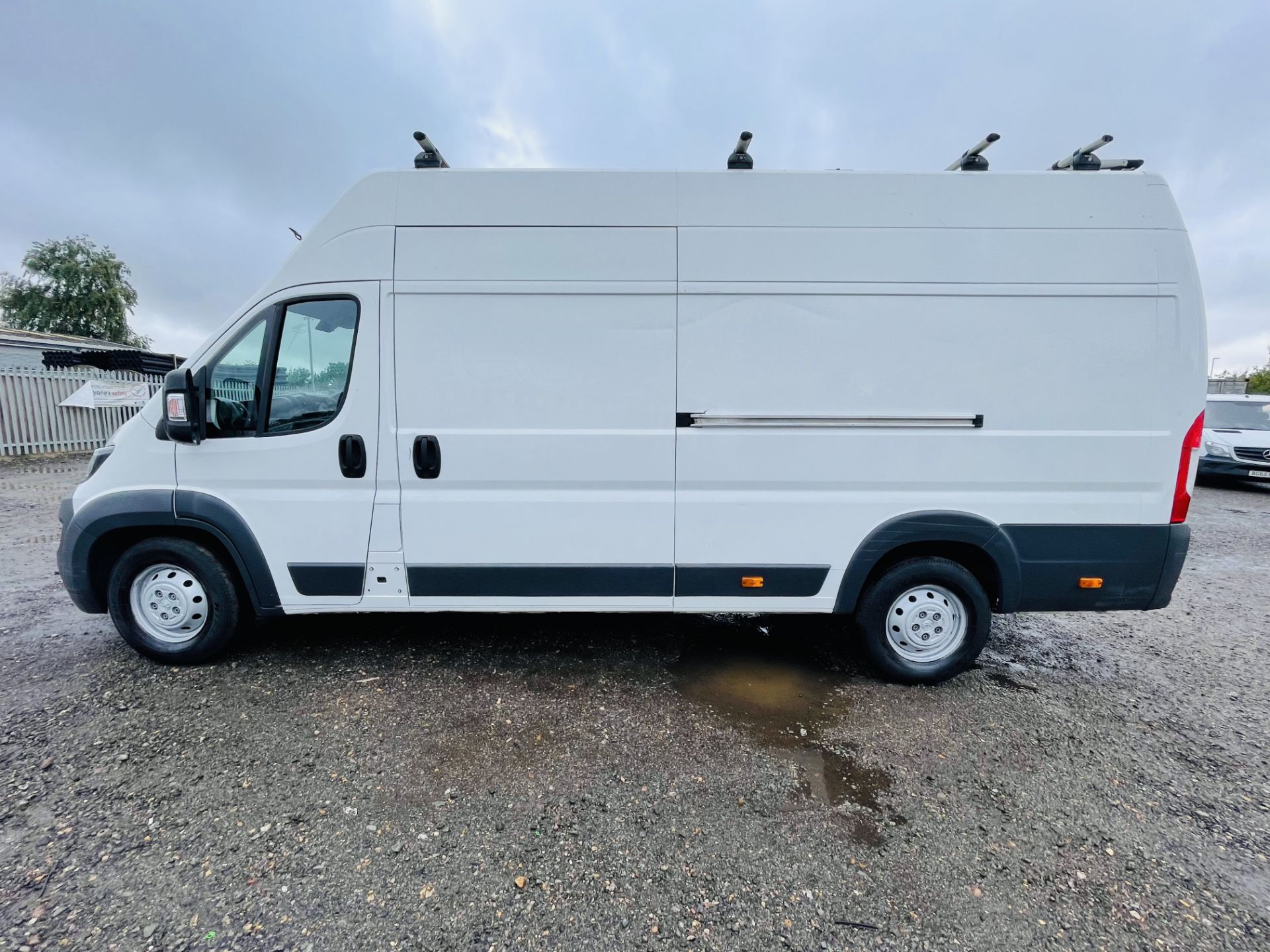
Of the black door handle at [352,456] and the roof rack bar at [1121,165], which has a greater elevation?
the roof rack bar at [1121,165]

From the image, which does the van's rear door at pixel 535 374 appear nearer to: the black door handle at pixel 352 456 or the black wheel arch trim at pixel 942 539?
the black door handle at pixel 352 456

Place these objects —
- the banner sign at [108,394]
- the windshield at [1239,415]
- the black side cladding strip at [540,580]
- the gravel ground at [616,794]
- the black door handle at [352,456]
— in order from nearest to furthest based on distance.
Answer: the gravel ground at [616,794]
the black door handle at [352,456]
the black side cladding strip at [540,580]
the windshield at [1239,415]
the banner sign at [108,394]

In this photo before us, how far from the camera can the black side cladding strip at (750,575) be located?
9.61 feet

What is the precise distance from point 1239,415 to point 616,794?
13.9m

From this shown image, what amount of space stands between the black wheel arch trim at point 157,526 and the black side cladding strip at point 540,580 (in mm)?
841

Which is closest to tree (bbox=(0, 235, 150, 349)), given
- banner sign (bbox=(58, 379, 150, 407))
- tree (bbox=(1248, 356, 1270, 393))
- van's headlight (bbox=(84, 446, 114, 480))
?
banner sign (bbox=(58, 379, 150, 407))

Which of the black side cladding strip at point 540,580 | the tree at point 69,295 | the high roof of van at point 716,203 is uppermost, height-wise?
the tree at point 69,295

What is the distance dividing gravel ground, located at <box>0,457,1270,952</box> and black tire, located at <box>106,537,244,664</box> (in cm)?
13

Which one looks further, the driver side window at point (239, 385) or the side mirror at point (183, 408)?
the driver side window at point (239, 385)

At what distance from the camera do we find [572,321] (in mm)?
2801

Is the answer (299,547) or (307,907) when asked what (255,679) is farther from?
(307,907)

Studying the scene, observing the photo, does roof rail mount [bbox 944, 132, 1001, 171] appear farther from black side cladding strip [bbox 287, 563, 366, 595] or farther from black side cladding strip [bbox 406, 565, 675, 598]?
black side cladding strip [bbox 287, 563, 366, 595]

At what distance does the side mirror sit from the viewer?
9.16 ft

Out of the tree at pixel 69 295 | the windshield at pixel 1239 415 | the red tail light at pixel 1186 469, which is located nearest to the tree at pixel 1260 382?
the windshield at pixel 1239 415
